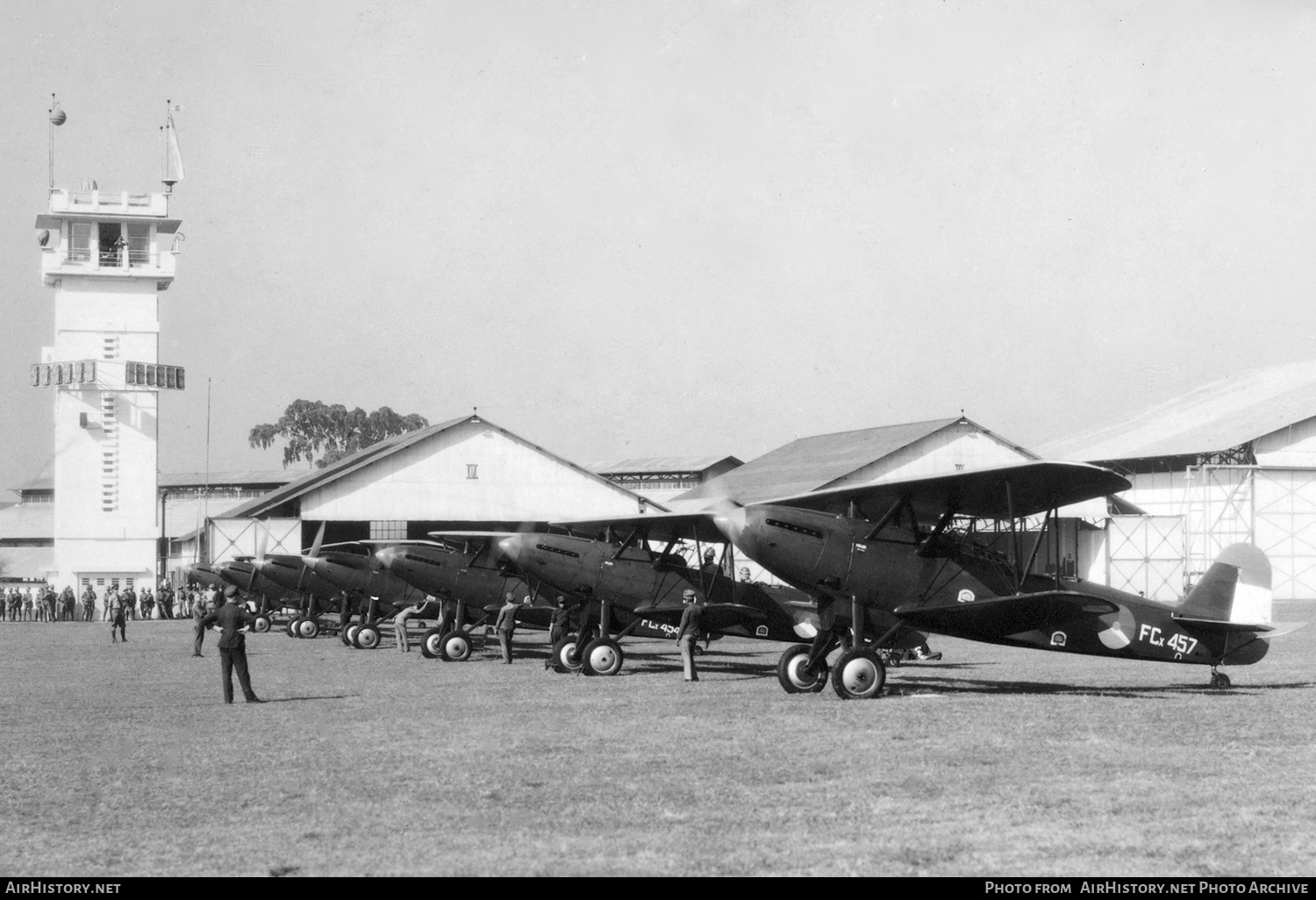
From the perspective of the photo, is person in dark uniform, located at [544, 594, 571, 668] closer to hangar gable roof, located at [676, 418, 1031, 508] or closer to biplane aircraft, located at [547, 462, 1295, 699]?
biplane aircraft, located at [547, 462, 1295, 699]

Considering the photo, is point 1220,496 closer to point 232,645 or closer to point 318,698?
point 318,698

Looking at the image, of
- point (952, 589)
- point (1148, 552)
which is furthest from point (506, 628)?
point (1148, 552)

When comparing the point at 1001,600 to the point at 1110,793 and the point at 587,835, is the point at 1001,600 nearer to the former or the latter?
the point at 1110,793

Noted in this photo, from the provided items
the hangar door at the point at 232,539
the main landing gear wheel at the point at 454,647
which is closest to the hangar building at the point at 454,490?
the hangar door at the point at 232,539

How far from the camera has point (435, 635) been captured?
24344mm

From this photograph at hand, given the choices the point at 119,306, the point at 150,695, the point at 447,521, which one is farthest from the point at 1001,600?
the point at 119,306

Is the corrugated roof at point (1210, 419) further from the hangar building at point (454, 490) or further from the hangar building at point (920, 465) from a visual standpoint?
the hangar building at point (454, 490)

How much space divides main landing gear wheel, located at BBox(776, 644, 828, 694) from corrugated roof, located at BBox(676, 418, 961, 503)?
1151 inches

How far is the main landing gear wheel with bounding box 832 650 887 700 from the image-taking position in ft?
47.6

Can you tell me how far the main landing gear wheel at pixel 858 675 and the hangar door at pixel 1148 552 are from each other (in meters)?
36.5

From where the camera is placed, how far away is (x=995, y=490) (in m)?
14.6

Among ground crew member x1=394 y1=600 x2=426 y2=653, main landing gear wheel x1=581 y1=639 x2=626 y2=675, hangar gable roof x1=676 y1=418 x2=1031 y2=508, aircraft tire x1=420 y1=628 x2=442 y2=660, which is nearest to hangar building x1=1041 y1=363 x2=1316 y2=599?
hangar gable roof x1=676 y1=418 x2=1031 y2=508

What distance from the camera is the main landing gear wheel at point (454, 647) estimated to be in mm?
23328

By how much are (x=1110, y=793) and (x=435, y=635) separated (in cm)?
1714
